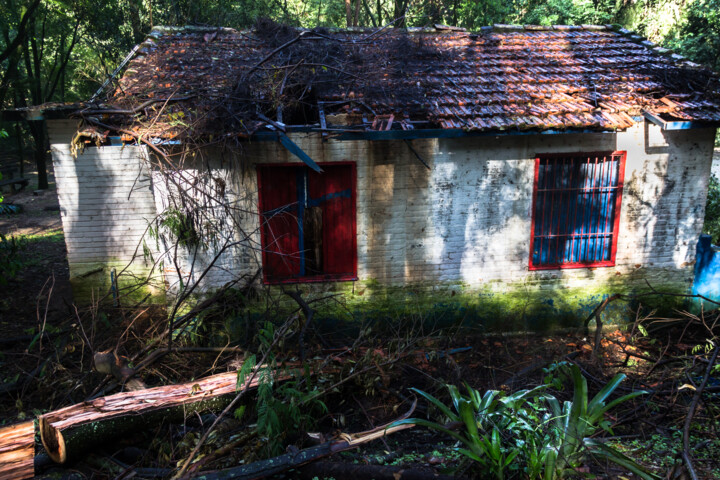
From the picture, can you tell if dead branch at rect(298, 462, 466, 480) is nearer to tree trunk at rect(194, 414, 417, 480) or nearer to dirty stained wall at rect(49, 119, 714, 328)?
tree trunk at rect(194, 414, 417, 480)

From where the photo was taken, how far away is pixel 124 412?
4.74 metres

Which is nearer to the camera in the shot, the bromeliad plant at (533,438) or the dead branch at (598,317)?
the bromeliad plant at (533,438)

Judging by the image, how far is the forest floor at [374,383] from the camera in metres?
4.55

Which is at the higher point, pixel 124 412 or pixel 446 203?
pixel 446 203

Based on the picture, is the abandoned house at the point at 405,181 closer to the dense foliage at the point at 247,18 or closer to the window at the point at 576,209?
the window at the point at 576,209

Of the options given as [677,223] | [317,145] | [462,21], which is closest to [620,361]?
[677,223]

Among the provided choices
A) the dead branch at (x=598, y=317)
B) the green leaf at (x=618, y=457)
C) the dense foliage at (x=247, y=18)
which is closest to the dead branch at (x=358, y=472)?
the green leaf at (x=618, y=457)

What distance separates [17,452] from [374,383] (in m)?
3.51

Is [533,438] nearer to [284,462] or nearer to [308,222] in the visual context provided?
[284,462]

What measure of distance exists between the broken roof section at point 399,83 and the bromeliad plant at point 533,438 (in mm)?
3727

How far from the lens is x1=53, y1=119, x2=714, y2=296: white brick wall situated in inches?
283

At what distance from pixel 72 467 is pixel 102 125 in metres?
4.05

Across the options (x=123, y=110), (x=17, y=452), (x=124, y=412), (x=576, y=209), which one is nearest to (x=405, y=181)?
(x=576, y=209)

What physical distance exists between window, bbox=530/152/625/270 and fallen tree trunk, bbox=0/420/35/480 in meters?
6.77
